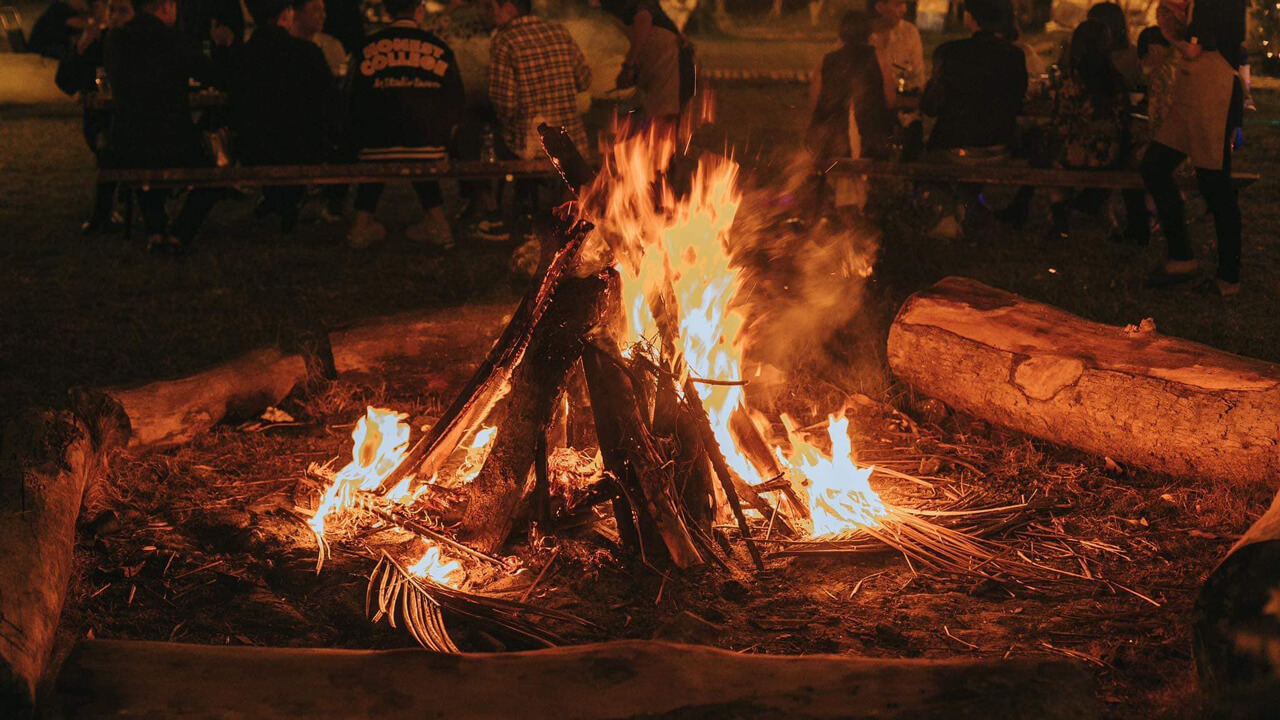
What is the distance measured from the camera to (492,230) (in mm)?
9500

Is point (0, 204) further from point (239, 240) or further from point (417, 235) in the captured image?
point (417, 235)

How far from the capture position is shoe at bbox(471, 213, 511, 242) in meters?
9.43

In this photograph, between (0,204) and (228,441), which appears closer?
(228,441)

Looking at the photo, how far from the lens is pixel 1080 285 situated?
25.6ft

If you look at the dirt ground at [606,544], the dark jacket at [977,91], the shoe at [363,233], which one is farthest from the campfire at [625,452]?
the dark jacket at [977,91]

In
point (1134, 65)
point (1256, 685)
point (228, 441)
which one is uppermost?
point (1134, 65)

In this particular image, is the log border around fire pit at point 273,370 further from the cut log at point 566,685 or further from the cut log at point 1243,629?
Answer: the cut log at point 1243,629

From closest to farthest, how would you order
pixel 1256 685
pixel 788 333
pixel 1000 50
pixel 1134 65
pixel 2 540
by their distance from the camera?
1. pixel 1256 685
2. pixel 2 540
3. pixel 788 333
4. pixel 1000 50
5. pixel 1134 65

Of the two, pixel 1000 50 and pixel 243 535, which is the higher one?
pixel 1000 50

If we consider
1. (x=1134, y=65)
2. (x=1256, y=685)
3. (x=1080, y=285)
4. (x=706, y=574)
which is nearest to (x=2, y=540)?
(x=706, y=574)

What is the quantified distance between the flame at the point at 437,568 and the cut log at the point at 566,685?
112cm

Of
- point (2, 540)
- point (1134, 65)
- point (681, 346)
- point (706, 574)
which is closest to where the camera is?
point (2, 540)

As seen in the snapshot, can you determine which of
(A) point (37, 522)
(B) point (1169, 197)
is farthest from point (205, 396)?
(B) point (1169, 197)

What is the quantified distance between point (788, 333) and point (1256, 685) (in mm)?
3679
